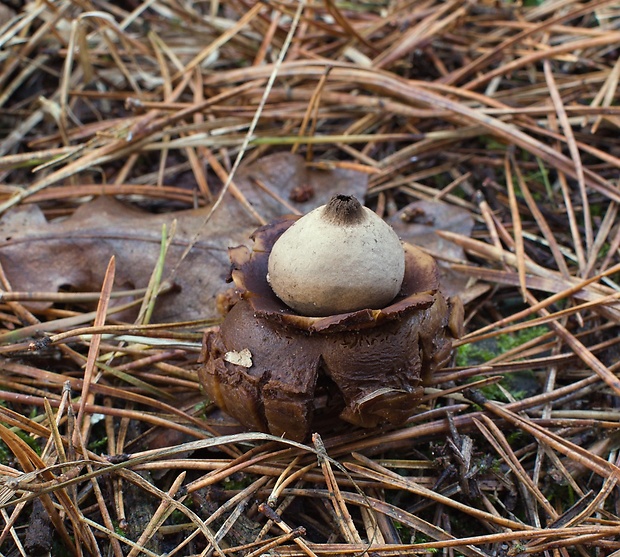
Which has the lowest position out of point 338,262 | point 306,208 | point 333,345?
point 306,208

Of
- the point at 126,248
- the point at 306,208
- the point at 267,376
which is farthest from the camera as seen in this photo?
the point at 306,208

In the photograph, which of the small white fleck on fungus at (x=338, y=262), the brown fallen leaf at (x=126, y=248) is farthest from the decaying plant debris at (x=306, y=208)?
the small white fleck on fungus at (x=338, y=262)

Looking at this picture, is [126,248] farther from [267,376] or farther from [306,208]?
[267,376]

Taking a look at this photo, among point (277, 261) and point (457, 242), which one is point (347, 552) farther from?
point (457, 242)

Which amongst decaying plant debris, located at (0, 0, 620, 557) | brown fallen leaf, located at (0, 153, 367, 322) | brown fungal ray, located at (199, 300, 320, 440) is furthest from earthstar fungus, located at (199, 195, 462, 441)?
brown fallen leaf, located at (0, 153, 367, 322)

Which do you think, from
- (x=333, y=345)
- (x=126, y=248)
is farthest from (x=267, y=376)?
(x=126, y=248)

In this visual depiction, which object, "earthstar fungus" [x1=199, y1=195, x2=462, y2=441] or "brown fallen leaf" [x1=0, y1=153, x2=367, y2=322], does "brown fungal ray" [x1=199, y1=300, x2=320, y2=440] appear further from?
"brown fallen leaf" [x1=0, y1=153, x2=367, y2=322]

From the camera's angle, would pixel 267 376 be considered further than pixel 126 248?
No
